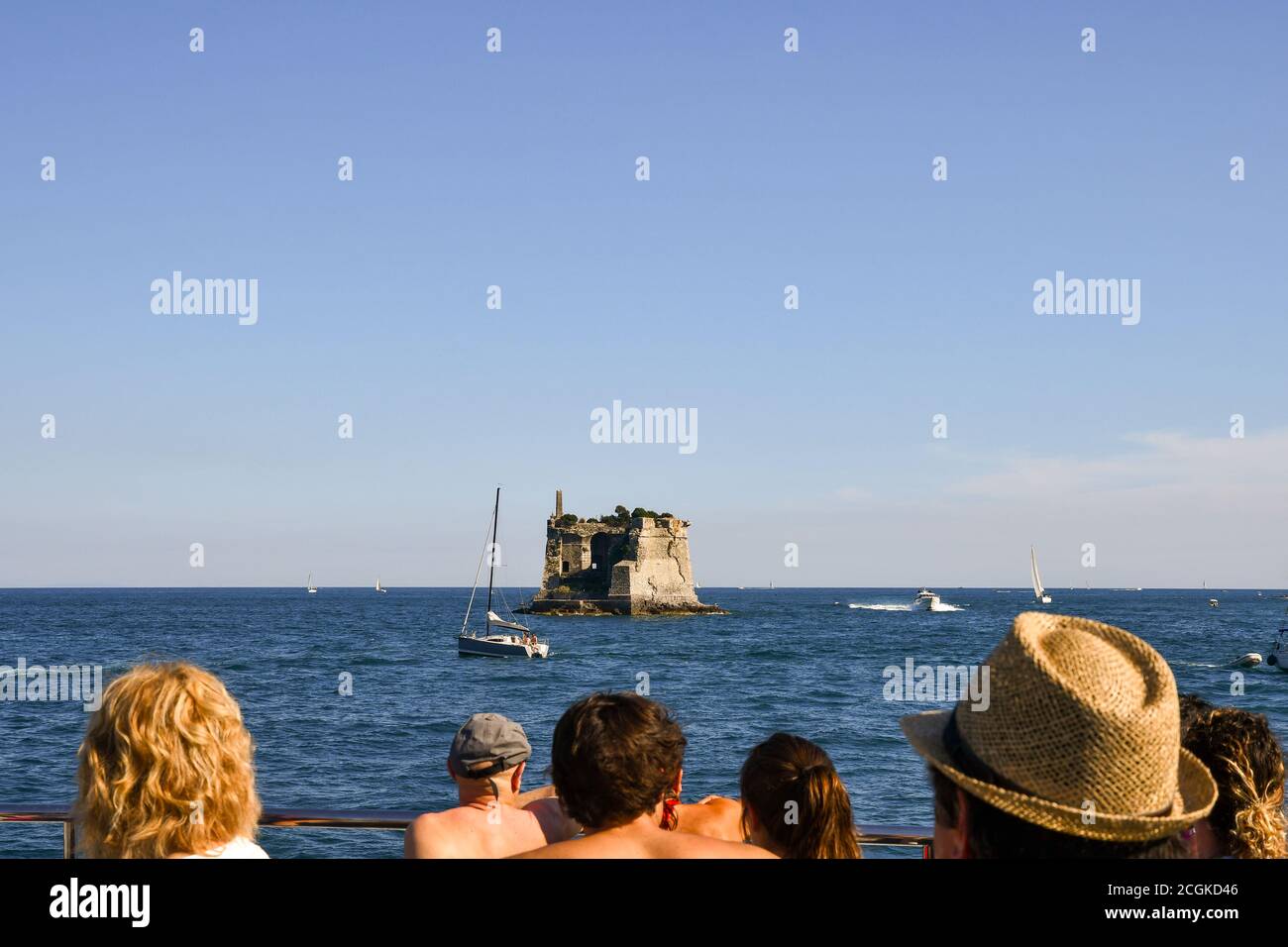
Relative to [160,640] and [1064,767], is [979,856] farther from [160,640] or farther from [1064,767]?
[160,640]

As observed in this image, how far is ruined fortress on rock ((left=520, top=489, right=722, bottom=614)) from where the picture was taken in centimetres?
10350

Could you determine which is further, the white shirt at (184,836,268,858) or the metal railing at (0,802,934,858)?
the metal railing at (0,802,934,858)

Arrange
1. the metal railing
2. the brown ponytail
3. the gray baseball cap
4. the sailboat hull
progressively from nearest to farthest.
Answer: the brown ponytail < the metal railing < the gray baseball cap < the sailboat hull

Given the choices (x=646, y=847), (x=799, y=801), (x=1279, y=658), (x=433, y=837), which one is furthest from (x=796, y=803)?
(x=1279, y=658)

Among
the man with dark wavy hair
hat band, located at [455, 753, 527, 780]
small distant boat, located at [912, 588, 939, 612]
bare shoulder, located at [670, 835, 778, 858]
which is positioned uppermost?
the man with dark wavy hair

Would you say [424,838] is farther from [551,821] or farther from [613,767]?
[613,767]

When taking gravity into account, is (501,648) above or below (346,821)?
below

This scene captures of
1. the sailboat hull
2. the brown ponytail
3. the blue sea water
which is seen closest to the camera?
the brown ponytail

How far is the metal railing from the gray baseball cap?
0.82 feet

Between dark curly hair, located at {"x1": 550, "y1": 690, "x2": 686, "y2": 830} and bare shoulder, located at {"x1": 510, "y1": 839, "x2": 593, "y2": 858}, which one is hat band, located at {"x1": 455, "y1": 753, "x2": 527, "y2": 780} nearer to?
dark curly hair, located at {"x1": 550, "y1": 690, "x2": 686, "y2": 830}

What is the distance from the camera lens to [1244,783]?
304cm

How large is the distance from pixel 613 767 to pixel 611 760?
19mm

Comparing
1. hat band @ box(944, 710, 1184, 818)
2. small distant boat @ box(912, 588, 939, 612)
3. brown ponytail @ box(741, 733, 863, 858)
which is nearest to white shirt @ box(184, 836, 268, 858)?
brown ponytail @ box(741, 733, 863, 858)
